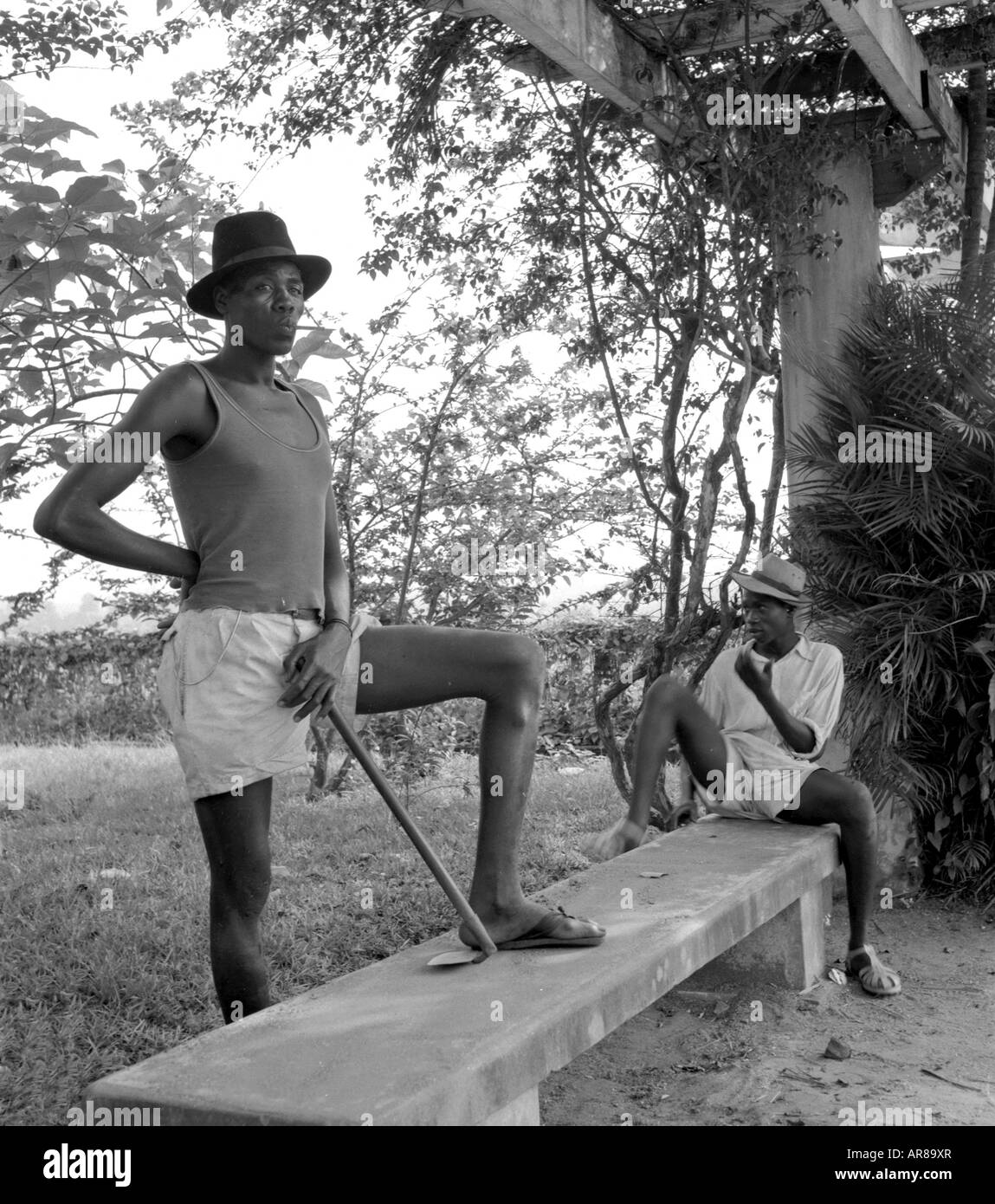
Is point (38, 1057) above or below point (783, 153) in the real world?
below

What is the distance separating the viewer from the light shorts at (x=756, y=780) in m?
4.99

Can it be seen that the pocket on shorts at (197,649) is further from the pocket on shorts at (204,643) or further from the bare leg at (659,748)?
the bare leg at (659,748)

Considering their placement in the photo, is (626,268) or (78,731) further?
(78,731)

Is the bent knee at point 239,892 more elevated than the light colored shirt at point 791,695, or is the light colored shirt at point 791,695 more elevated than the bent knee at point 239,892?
the light colored shirt at point 791,695

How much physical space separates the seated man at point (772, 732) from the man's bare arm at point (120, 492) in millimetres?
2446

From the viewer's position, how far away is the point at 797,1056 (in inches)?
158

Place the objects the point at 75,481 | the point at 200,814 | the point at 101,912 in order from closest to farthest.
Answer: the point at 75,481
the point at 200,814
the point at 101,912

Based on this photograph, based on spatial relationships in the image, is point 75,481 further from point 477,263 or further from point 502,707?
point 477,263

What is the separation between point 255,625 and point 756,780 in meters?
2.71

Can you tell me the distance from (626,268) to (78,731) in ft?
25.2

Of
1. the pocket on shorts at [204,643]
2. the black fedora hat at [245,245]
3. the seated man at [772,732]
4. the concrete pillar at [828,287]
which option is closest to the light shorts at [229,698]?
the pocket on shorts at [204,643]

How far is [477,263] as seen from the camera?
6.84 m
